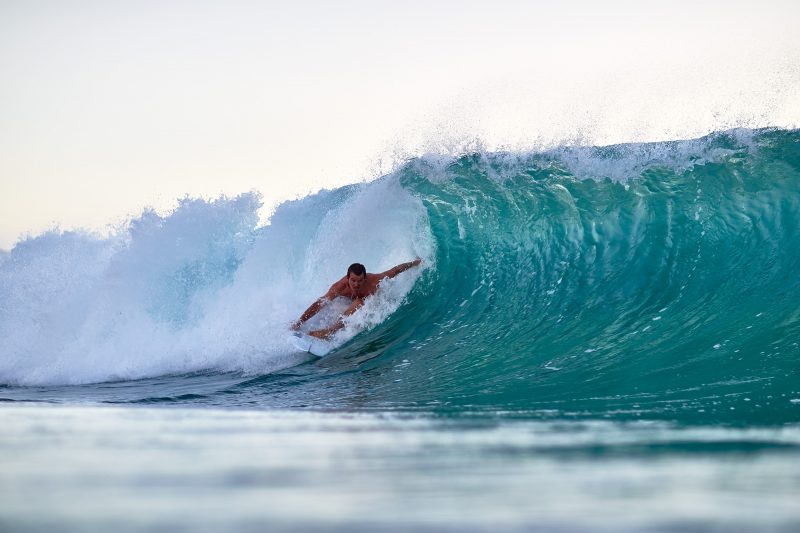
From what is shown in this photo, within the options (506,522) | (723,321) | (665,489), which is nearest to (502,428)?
(665,489)

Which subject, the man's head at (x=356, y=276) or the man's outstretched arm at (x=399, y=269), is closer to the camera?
the man's head at (x=356, y=276)

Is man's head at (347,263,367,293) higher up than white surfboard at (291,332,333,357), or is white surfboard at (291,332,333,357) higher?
man's head at (347,263,367,293)

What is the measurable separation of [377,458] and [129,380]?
6.24 metres

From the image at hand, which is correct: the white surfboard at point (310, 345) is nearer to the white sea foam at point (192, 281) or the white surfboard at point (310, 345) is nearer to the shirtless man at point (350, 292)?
the shirtless man at point (350, 292)

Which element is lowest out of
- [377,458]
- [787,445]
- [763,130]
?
[787,445]


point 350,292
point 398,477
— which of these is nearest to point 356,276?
point 350,292

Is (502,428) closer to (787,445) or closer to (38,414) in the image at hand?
(787,445)

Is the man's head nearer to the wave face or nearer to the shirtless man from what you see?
the shirtless man

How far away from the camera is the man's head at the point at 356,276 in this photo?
855 cm

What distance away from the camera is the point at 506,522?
1895 millimetres

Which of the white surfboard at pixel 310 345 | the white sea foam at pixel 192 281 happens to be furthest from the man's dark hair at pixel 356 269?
the white surfboard at pixel 310 345

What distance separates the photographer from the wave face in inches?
258

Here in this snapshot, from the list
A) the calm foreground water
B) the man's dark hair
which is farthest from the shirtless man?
the calm foreground water

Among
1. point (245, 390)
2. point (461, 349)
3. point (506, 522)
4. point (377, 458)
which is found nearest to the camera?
point (506, 522)
